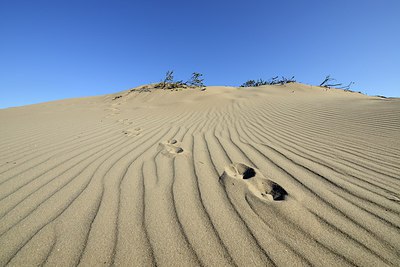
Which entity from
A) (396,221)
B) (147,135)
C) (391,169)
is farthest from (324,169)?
(147,135)

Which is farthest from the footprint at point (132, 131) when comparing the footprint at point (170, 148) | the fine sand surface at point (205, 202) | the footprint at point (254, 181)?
the footprint at point (254, 181)

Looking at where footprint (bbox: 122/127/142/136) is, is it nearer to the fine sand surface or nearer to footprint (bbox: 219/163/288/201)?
the fine sand surface

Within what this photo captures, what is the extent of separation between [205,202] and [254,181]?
514 millimetres

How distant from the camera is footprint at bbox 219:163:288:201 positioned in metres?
1.64

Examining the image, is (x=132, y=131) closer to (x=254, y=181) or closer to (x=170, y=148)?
(x=170, y=148)

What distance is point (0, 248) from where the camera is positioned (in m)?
1.21

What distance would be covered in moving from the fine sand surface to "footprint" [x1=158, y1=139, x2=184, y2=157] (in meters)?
0.01

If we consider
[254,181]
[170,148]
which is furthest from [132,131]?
[254,181]

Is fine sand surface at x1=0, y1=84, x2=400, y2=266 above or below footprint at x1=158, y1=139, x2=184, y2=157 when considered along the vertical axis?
below

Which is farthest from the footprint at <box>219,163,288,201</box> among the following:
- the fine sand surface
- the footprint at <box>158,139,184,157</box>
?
the footprint at <box>158,139,184,157</box>

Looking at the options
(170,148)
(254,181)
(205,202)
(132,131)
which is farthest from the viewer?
(132,131)

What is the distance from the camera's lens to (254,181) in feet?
6.07

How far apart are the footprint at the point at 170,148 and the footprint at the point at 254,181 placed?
0.78 meters

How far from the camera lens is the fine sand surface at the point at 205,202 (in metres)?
1.14
